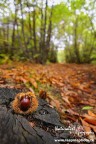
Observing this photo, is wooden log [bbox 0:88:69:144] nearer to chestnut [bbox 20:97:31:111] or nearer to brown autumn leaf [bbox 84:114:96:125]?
chestnut [bbox 20:97:31:111]

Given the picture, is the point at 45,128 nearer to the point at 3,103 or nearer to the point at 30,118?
the point at 30,118

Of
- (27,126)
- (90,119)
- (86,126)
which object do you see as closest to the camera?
(27,126)

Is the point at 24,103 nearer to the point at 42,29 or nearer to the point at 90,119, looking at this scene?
the point at 90,119

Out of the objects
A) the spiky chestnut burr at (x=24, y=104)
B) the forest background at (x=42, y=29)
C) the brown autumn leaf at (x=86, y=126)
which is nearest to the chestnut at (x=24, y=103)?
the spiky chestnut burr at (x=24, y=104)

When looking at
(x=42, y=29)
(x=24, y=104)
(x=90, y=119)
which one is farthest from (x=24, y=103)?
(x=42, y=29)

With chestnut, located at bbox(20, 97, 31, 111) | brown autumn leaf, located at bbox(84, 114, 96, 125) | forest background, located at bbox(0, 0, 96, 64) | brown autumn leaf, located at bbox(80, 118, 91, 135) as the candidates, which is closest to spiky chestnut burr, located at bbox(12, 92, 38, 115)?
chestnut, located at bbox(20, 97, 31, 111)

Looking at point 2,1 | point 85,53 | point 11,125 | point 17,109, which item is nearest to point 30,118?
point 17,109

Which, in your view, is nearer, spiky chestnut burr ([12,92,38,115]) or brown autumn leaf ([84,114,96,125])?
spiky chestnut burr ([12,92,38,115])

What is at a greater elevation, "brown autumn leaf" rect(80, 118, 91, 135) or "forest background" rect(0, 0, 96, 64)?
"forest background" rect(0, 0, 96, 64)

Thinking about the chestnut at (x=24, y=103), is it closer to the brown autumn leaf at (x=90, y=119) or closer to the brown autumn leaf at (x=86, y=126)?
the brown autumn leaf at (x=86, y=126)
